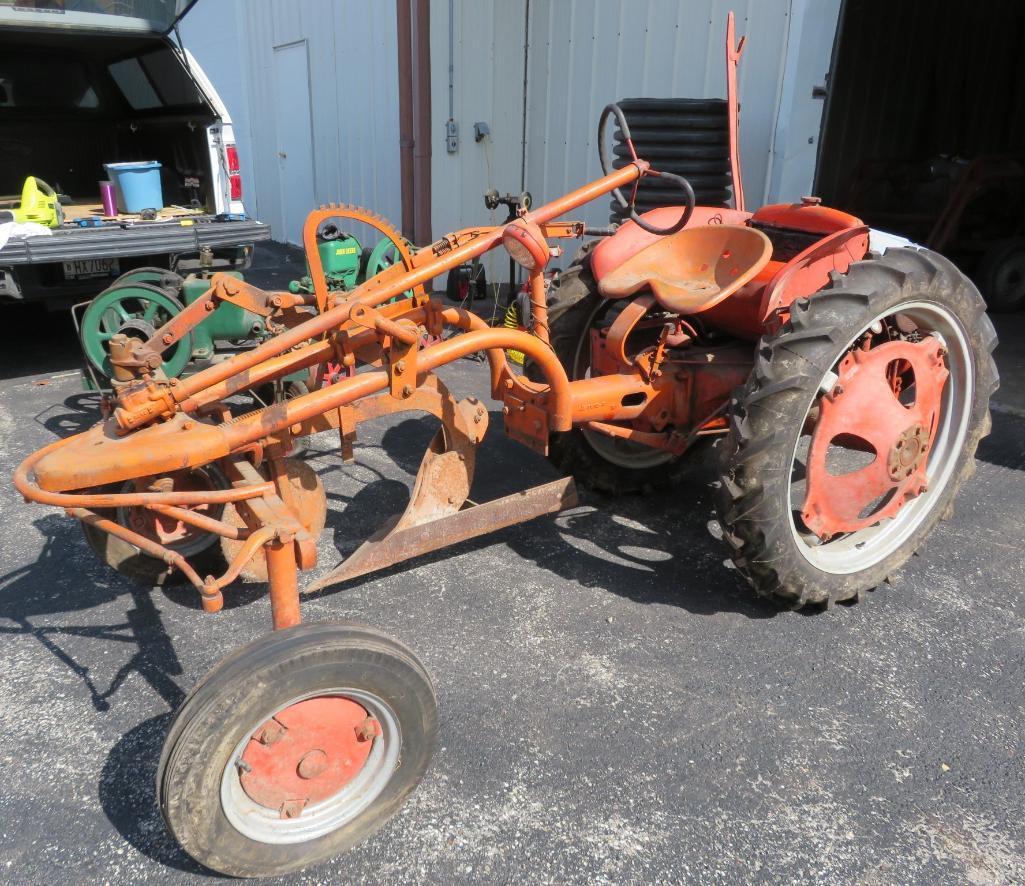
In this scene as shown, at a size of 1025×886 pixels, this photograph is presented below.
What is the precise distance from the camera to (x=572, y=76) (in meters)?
6.80

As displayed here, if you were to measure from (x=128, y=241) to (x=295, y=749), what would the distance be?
4087mm

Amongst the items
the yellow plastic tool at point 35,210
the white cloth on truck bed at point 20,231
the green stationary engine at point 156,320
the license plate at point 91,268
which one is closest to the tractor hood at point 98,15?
the yellow plastic tool at point 35,210

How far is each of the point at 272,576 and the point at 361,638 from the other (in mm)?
285

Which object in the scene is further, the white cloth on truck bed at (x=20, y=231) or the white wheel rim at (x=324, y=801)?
the white cloth on truck bed at (x=20, y=231)

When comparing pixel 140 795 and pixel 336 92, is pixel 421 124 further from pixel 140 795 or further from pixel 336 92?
pixel 140 795

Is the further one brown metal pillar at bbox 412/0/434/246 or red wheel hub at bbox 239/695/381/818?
brown metal pillar at bbox 412/0/434/246

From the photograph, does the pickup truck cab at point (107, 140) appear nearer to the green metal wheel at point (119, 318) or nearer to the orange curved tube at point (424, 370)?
the green metal wheel at point (119, 318)

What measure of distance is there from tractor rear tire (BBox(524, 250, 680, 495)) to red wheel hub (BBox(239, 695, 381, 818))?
1.76 m

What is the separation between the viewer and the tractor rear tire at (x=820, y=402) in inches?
100

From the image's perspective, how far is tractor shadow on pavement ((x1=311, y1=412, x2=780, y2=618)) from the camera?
120 inches

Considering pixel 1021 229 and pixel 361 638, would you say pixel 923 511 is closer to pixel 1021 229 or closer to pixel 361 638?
pixel 361 638

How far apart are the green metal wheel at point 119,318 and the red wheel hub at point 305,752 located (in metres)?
2.95

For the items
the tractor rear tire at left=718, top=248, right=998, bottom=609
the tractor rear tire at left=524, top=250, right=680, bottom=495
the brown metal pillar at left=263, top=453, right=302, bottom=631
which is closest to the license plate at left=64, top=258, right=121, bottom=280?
the tractor rear tire at left=524, top=250, right=680, bottom=495

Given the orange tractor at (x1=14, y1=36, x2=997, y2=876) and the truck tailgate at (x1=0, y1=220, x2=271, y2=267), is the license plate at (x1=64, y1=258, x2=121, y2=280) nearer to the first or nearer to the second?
the truck tailgate at (x1=0, y1=220, x2=271, y2=267)
